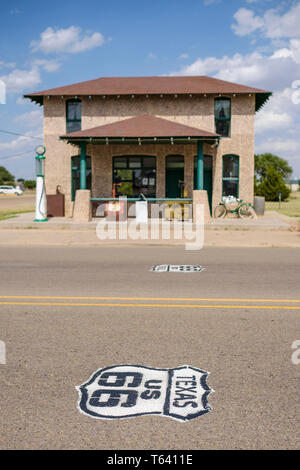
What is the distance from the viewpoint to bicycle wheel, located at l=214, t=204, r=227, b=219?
23781mm

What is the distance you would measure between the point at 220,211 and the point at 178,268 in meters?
14.5

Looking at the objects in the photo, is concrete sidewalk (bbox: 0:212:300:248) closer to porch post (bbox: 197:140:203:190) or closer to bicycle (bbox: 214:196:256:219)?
porch post (bbox: 197:140:203:190)

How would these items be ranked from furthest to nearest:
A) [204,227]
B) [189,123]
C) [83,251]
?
[189,123]
[204,227]
[83,251]

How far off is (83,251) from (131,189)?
464 inches

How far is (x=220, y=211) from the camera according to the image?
79.1ft

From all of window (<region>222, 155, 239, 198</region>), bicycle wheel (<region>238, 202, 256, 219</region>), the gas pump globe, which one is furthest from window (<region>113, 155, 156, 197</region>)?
the gas pump globe

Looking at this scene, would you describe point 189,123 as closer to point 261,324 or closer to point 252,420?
point 261,324

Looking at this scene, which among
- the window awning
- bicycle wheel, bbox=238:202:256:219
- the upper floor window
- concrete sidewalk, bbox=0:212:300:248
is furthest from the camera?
the upper floor window

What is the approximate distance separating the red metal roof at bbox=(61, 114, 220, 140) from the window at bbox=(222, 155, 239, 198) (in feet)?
12.0

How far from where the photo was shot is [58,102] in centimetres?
2481

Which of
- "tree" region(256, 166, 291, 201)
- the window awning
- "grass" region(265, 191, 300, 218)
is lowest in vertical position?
"grass" region(265, 191, 300, 218)

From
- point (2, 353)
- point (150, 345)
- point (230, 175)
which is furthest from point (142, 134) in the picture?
point (2, 353)

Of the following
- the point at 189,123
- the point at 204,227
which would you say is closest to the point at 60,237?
the point at 204,227

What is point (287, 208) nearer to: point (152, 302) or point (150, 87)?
point (150, 87)
